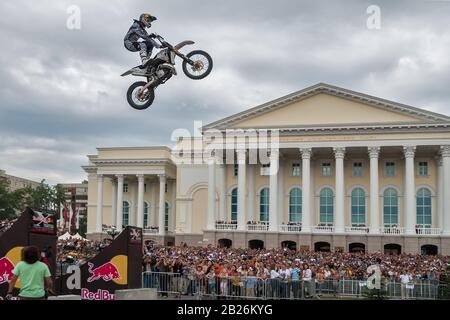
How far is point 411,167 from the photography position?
47.1 meters

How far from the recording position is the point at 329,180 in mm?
52000

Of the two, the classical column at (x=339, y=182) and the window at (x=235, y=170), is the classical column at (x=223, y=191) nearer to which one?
the window at (x=235, y=170)

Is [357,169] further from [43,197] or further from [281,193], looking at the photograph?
[43,197]

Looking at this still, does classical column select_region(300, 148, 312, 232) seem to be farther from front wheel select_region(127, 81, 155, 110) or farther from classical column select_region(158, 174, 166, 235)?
front wheel select_region(127, 81, 155, 110)

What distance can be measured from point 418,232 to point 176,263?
29.5 m

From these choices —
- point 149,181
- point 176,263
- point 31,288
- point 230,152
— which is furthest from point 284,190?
point 31,288

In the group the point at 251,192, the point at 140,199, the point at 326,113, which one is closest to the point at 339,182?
the point at 326,113

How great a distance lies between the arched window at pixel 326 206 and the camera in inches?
2020

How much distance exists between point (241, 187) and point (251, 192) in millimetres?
3142

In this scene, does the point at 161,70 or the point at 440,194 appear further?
the point at 440,194

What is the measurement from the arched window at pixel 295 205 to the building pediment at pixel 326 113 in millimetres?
6350

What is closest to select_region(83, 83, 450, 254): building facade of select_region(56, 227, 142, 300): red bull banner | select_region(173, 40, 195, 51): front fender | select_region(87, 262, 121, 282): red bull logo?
select_region(56, 227, 142, 300): red bull banner

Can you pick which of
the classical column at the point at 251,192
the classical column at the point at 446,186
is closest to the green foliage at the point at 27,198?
the classical column at the point at 251,192

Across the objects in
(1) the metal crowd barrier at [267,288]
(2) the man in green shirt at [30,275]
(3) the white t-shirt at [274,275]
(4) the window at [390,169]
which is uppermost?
(4) the window at [390,169]
